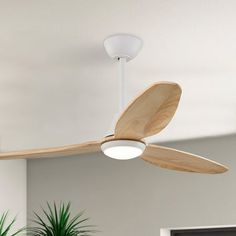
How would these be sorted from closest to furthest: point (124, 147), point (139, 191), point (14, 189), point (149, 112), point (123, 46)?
point (149, 112)
point (124, 147)
point (123, 46)
point (139, 191)
point (14, 189)

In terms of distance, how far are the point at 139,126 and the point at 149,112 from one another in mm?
135

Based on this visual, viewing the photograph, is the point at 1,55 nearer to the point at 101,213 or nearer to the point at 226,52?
the point at 226,52

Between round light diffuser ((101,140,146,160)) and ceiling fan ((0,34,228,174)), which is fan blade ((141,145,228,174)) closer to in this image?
ceiling fan ((0,34,228,174))

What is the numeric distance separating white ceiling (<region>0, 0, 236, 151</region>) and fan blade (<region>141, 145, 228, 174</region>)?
1.46 feet

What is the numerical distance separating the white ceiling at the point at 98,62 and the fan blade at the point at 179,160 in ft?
1.46

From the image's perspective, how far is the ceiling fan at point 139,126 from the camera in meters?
1.96

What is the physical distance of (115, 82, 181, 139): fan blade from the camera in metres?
1.88

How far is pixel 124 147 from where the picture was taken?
7.52 feet

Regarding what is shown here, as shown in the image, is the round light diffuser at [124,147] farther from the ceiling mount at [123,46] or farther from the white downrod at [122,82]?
the ceiling mount at [123,46]

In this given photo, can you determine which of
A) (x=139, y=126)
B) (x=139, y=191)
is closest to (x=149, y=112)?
(x=139, y=126)

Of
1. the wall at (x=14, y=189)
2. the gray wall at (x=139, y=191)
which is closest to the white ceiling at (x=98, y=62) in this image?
the gray wall at (x=139, y=191)

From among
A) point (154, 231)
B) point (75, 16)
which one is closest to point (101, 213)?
point (154, 231)

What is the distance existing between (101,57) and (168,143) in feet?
5.34

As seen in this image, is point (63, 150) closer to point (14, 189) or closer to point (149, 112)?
point (149, 112)
